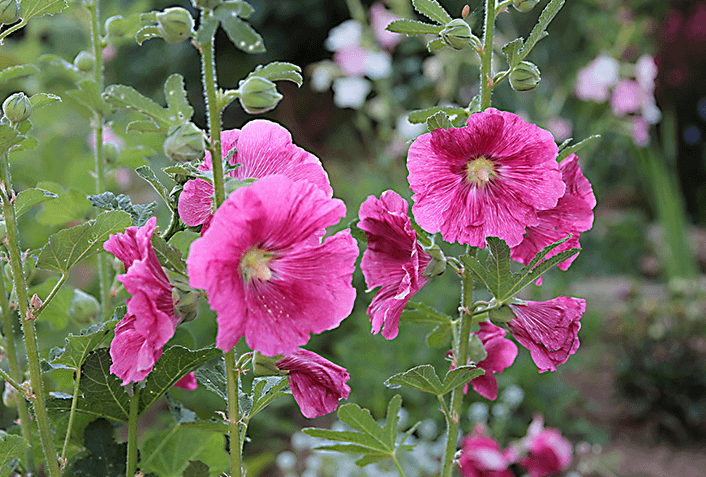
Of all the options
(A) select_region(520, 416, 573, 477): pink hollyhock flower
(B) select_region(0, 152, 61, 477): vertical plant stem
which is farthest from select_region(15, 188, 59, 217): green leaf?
(A) select_region(520, 416, 573, 477): pink hollyhock flower

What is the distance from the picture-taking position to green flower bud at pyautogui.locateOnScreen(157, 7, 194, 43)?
0.38 meters

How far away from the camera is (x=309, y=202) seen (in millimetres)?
386

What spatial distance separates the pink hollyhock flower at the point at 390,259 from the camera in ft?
1.49

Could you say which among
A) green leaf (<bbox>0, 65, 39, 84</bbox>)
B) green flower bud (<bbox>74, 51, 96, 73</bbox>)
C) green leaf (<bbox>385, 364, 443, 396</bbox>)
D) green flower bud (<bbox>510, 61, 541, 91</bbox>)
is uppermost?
green leaf (<bbox>0, 65, 39, 84</bbox>)

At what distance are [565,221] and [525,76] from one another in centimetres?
11

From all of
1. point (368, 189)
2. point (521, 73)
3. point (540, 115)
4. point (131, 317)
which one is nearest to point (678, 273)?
point (540, 115)

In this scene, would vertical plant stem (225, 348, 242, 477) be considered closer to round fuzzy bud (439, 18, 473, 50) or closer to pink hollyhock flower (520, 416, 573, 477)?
A: round fuzzy bud (439, 18, 473, 50)

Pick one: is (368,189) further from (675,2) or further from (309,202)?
(675,2)

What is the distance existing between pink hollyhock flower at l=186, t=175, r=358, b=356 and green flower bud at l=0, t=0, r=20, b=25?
203mm

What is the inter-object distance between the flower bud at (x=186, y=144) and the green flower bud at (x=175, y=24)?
5 cm

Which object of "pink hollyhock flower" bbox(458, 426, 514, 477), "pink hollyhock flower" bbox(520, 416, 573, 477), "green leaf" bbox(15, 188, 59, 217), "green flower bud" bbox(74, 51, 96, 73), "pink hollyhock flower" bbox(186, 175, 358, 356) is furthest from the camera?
"pink hollyhock flower" bbox(520, 416, 573, 477)

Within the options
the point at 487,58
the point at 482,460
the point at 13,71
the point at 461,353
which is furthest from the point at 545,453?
the point at 13,71

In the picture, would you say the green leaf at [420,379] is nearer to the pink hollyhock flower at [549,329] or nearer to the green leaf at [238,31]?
the pink hollyhock flower at [549,329]

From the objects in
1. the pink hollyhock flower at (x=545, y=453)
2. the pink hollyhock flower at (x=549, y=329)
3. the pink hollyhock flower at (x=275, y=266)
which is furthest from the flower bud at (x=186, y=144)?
the pink hollyhock flower at (x=545, y=453)
